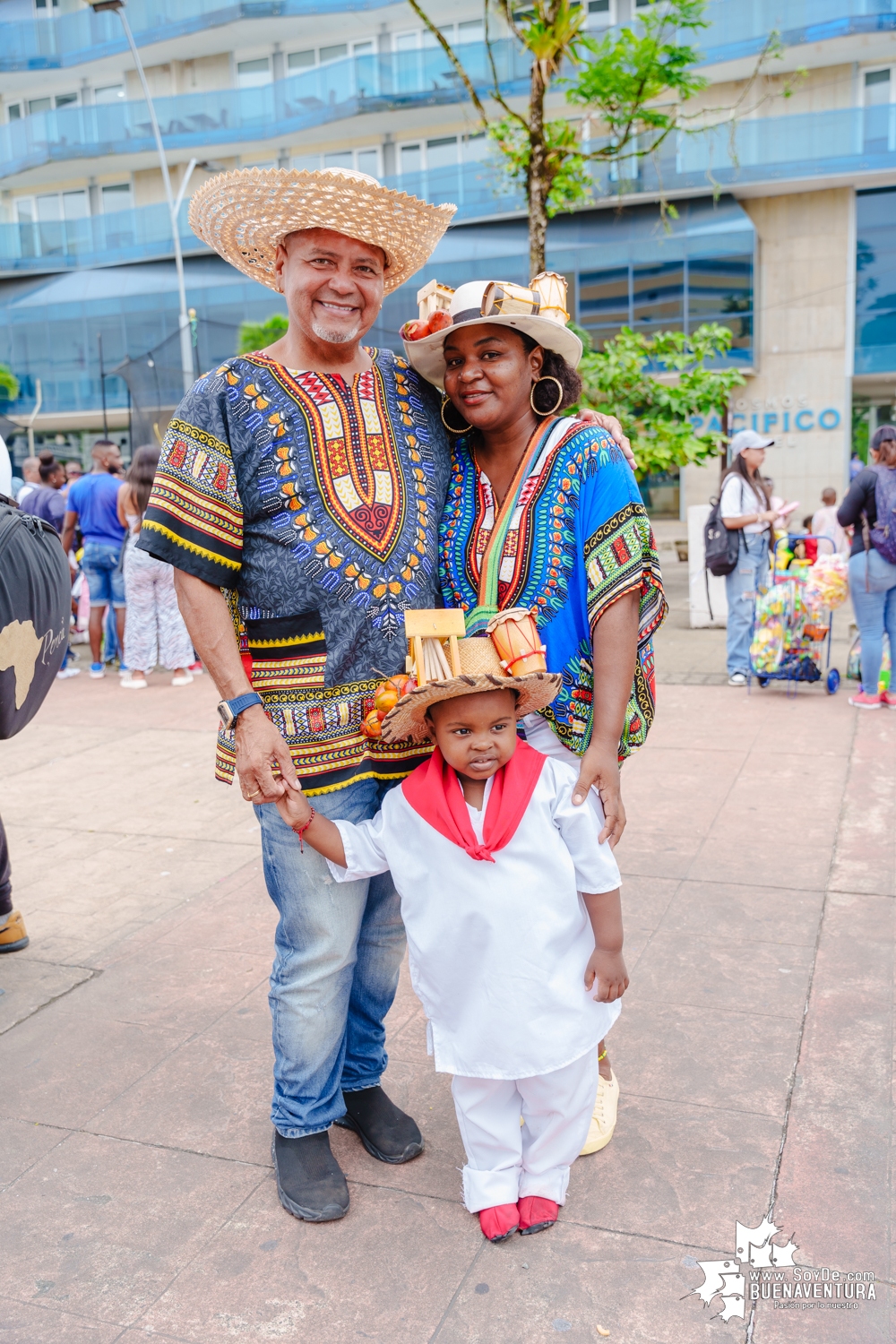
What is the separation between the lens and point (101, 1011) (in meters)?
3.45

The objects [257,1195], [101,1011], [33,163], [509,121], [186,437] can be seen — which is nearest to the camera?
[186,437]

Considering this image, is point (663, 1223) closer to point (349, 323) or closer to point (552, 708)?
point (552, 708)

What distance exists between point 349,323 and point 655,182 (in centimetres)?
2506

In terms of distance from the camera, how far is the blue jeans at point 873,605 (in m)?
7.04

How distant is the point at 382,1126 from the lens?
2707 mm

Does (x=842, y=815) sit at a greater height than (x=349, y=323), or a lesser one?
lesser

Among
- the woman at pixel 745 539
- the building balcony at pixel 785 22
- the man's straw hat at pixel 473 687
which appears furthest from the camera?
the building balcony at pixel 785 22

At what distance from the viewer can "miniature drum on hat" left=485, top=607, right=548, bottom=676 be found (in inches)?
86.9

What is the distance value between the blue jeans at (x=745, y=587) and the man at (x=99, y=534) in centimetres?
513

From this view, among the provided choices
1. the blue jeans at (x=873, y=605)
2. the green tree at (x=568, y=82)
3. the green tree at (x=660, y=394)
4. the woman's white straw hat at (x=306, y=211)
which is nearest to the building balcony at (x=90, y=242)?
the green tree at (x=660, y=394)

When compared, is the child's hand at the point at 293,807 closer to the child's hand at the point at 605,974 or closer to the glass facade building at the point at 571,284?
the child's hand at the point at 605,974

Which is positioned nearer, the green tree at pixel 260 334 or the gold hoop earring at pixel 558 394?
the gold hoop earring at pixel 558 394

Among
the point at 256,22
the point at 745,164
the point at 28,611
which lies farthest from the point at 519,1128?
the point at 256,22

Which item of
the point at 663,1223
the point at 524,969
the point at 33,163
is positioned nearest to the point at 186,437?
the point at 524,969
